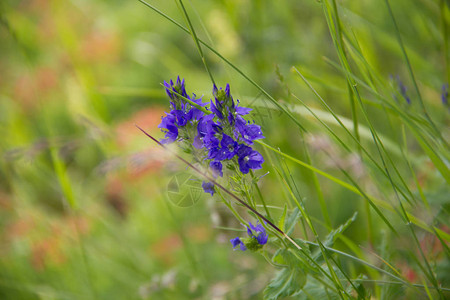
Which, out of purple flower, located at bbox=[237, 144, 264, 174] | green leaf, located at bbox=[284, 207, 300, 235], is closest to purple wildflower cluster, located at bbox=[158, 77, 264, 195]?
purple flower, located at bbox=[237, 144, 264, 174]

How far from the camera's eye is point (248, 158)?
70cm

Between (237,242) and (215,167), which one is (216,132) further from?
(237,242)

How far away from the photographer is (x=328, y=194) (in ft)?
6.22

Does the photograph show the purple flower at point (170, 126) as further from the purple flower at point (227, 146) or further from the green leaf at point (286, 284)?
the green leaf at point (286, 284)

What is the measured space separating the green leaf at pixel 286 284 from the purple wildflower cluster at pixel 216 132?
19 cm

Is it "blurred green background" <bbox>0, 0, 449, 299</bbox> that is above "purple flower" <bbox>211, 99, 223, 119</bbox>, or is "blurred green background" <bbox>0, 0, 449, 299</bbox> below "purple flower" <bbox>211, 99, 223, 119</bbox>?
above

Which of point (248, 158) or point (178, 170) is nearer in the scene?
point (248, 158)

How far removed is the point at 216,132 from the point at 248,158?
70mm

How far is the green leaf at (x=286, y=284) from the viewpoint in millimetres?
692

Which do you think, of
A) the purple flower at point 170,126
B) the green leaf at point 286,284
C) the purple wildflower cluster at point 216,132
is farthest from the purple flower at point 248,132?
the green leaf at point 286,284

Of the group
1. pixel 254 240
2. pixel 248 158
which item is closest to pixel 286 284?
pixel 254 240

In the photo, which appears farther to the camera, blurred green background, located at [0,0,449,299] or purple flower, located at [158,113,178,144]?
blurred green background, located at [0,0,449,299]

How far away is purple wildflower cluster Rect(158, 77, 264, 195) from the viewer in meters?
0.70

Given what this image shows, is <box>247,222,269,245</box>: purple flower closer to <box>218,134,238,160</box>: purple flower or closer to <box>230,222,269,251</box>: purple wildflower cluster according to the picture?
<box>230,222,269,251</box>: purple wildflower cluster
